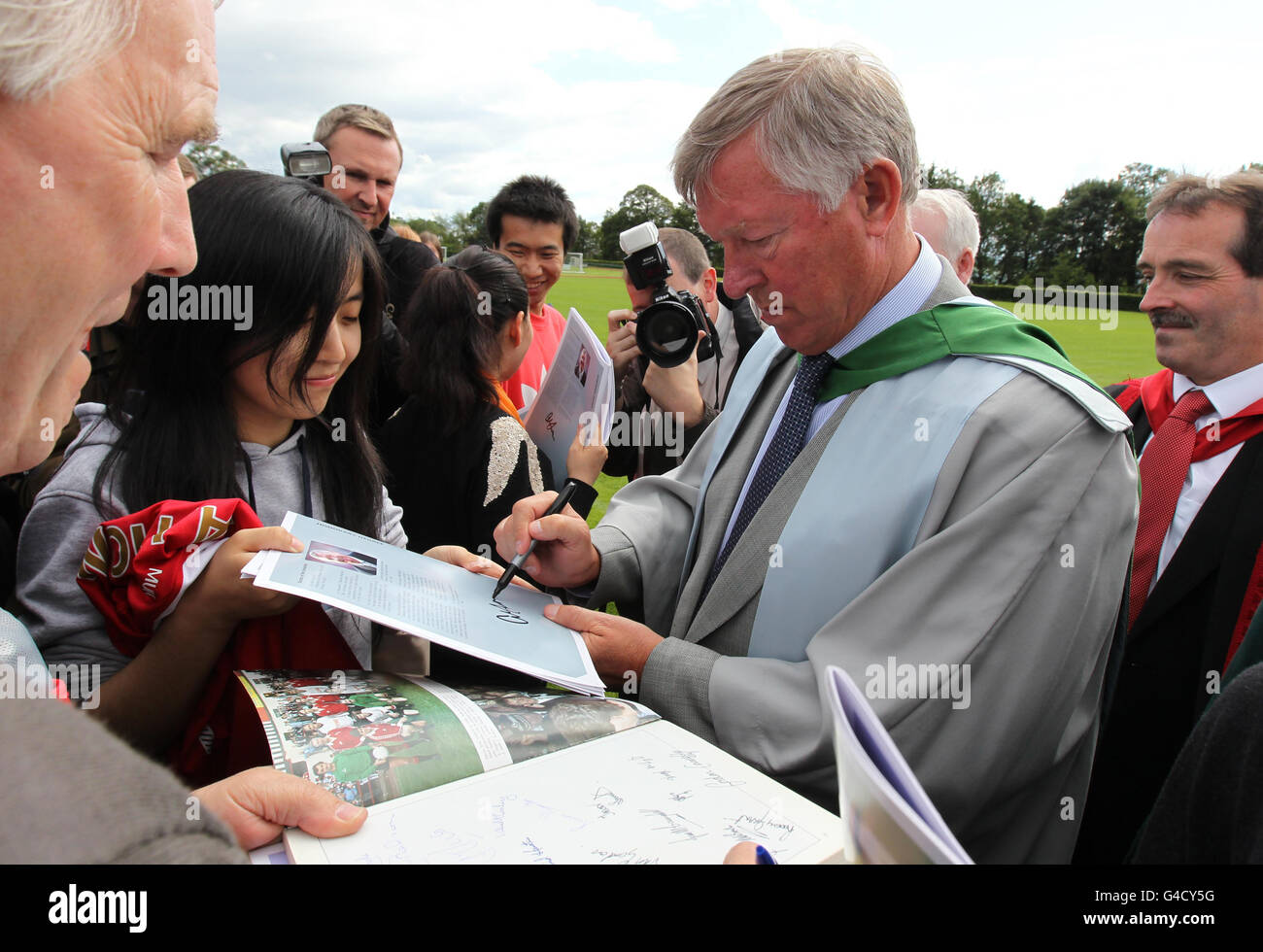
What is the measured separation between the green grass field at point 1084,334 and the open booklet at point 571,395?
12.6 ft

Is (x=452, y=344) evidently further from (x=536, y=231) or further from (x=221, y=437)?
(x=536, y=231)

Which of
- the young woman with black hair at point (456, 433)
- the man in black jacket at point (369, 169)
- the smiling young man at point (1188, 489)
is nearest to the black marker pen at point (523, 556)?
the young woman with black hair at point (456, 433)

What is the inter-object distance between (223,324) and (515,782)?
4.74ft

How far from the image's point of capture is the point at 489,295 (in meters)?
3.32

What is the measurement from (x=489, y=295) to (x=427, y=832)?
→ 8.57ft

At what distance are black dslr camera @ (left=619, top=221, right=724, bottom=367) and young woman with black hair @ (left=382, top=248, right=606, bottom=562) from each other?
24.7 inches

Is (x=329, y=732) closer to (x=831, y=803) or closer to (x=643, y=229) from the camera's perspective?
(x=831, y=803)

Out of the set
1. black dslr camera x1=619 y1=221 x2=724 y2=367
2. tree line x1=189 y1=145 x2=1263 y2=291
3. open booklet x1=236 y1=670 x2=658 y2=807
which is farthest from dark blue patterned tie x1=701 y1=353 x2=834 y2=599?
tree line x1=189 y1=145 x2=1263 y2=291

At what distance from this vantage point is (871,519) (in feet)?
5.63

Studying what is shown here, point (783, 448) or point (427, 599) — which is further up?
point (783, 448)

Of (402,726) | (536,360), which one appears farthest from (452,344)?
(402,726)

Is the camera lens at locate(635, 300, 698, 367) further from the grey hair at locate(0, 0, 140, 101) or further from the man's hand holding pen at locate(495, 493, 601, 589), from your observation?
the grey hair at locate(0, 0, 140, 101)

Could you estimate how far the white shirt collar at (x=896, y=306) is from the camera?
6.55 feet
